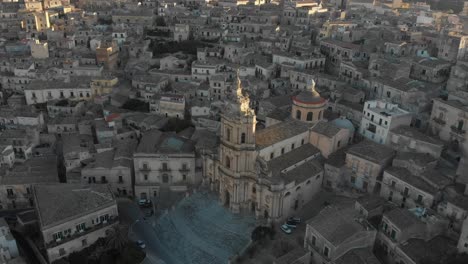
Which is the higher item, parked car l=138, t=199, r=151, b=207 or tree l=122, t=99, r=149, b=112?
tree l=122, t=99, r=149, b=112

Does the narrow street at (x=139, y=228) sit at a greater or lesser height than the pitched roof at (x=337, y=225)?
lesser

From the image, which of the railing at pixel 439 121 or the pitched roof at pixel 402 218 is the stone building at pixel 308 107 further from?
the pitched roof at pixel 402 218

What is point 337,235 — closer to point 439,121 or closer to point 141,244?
point 141,244

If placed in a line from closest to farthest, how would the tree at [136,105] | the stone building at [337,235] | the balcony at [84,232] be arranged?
the stone building at [337,235]
the balcony at [84,232]
the tree at [136,105]

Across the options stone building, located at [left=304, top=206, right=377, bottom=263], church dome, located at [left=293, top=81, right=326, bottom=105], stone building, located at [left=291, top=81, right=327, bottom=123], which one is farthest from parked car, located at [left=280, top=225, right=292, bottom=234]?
church dome, located at [left=293, top=81, right=326, bottom=105]

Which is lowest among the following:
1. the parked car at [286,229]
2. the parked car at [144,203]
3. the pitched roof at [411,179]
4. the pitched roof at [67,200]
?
the parked car at [144,203]

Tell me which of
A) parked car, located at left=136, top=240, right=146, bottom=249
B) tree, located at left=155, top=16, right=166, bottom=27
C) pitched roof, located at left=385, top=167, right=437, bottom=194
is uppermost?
tree, located at left=155, top=16, right=166, bottom=27

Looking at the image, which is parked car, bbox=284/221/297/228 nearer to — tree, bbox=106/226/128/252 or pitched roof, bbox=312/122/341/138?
pitched roof, bbox=312/122/341/138

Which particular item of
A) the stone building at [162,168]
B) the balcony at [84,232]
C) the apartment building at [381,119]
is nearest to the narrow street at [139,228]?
the stone building at [162,168]

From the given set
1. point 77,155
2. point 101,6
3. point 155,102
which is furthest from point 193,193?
point 101,6
